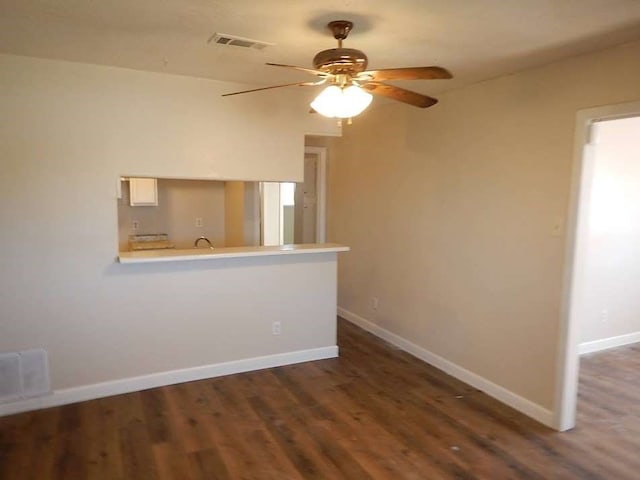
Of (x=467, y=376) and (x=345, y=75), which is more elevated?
(x=345, y=75)

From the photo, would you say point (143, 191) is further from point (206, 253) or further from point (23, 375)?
point (23, 375)

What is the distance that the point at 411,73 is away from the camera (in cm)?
205

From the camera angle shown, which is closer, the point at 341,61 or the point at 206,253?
the point at 341,61

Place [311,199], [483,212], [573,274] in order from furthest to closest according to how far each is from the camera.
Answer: [311,199], [483,212], [573,274]

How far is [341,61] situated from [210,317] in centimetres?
237

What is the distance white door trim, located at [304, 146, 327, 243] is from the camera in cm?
557

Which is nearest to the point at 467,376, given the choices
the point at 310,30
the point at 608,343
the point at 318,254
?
the point at 318,254

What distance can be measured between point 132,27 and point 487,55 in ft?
6.74

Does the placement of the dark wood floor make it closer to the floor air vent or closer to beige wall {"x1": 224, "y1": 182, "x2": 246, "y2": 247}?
the floor air vent

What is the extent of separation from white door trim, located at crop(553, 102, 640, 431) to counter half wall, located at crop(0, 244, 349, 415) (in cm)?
190

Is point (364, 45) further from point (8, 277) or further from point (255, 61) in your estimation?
point (8, 277)

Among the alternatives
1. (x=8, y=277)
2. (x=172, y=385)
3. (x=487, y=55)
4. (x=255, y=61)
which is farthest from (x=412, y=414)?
(x=8, y=277)

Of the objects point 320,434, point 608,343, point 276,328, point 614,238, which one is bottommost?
point 320,434

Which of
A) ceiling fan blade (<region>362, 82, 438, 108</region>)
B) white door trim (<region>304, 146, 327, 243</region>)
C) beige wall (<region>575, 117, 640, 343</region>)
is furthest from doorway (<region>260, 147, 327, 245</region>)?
beige wall (<region>575, 117, 640, 343</region>)
